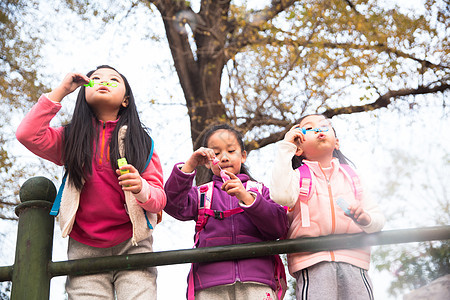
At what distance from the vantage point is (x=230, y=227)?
7.20 ft

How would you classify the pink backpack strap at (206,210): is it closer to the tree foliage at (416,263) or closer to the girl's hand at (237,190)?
the girl's hand at (237,190)

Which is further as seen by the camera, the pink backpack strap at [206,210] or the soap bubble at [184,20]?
the soap bubble at [184,20]

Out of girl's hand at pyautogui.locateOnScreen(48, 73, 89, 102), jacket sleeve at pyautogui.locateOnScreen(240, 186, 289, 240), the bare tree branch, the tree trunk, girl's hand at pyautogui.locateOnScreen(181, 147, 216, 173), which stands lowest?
jacket sleeve at pyautogui.locateOnScreen(240, 186, 289, 240)

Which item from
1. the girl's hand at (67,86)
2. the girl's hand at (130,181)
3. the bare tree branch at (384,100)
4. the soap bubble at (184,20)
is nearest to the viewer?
the girl's hand at (130,181)

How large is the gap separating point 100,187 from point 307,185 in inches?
34.2

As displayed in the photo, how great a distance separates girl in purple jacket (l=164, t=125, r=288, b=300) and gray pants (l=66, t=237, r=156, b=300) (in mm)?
206

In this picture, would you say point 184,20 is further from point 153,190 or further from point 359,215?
point 359,215

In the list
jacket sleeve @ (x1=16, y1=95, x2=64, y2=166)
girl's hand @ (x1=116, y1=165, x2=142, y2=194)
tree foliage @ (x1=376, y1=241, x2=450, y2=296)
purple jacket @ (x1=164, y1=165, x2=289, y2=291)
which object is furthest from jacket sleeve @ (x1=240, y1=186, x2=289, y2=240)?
tree foliage @ (x1=376, y1=241, x2=450, y2=296)

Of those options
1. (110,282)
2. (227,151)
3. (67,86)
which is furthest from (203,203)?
(67,86)

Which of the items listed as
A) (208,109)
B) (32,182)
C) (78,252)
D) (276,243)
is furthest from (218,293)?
(208,109)

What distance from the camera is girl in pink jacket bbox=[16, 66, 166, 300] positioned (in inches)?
78.0

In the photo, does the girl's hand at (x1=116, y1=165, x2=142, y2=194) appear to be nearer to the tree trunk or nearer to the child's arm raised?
the child's arm raised

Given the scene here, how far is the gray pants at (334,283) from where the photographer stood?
6.32 feet

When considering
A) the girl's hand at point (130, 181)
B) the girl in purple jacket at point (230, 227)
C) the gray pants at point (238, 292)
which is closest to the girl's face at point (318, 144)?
the girl in purple jacket at point (230, 227)
